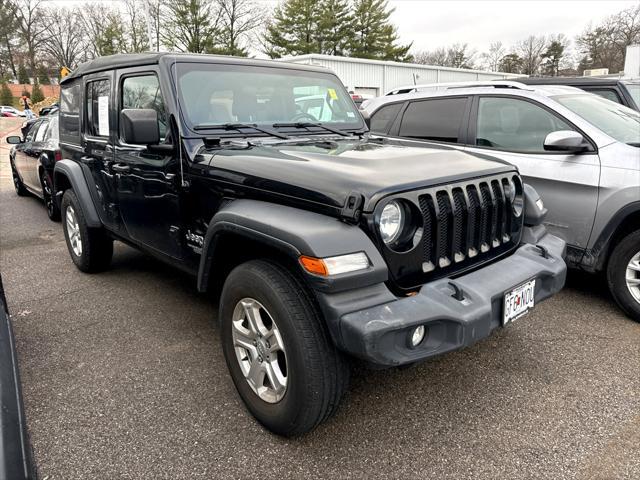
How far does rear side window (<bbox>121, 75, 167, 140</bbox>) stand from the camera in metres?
3.21

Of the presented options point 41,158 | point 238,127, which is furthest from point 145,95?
point 41,158

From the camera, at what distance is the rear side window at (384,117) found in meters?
5.61

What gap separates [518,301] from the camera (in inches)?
96.6

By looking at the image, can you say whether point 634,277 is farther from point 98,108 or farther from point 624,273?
point 98,108

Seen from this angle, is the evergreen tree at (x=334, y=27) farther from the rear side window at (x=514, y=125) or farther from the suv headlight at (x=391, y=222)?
the suv headlight at (x=391, y=222)

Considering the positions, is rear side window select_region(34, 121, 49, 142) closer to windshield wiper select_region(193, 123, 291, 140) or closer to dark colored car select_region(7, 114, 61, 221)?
dark colored car select_region(7, 114, 61, 221)

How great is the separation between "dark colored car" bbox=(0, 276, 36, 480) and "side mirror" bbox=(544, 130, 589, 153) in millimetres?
3944

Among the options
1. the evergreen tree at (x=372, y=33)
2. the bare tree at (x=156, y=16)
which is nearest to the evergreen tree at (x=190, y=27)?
the bare tree at (x=156, y=16)

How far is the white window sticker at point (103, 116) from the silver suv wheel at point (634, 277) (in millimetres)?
4295

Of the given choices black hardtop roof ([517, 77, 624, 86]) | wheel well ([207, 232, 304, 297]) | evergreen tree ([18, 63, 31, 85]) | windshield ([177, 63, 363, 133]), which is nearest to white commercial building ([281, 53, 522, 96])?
black hardtop roof ([517, 77, 624, 86])

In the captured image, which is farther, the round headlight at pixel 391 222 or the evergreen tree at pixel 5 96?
the evergreen tree at pixel 5 96

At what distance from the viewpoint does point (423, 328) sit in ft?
6.86

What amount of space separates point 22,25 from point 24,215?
64.6m

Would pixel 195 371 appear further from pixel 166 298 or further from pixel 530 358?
pixel 530 358
